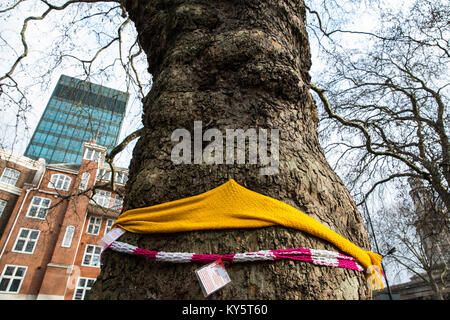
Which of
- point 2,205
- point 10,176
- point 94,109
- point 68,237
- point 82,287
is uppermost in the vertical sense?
point 10,176

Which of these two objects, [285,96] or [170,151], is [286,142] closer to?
[285,96]

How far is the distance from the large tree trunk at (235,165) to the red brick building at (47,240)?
15277mm

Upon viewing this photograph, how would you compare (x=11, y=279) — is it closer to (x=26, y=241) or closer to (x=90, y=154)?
(x=26, y=241)

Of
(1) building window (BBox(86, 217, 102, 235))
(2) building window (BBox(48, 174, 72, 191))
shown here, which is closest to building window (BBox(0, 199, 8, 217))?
(2) building window (BBox(48, 174, 72, 191))

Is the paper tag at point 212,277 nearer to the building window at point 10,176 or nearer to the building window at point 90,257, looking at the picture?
the building window at point 90,257

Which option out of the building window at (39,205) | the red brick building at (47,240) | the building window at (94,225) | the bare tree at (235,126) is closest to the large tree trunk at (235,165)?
the bare tree at (235,126)

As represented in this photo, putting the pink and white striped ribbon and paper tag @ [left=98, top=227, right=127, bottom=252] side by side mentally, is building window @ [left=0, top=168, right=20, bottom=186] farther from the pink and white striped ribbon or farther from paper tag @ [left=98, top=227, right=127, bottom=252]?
the pink and white striped ribbon

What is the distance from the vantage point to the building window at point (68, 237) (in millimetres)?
18188

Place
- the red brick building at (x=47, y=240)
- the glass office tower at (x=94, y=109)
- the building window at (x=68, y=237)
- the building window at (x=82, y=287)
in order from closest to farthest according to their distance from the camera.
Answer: the glass office tower at (x=94, y=109)
the red brick building at (x=47, y=240)
the building window at (x=68, y=237)
the building window at (x=82, y=287)

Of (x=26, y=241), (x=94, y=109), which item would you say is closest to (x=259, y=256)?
(x=94, y=109)

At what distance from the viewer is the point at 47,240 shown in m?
18.0

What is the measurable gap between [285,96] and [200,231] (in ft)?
3.68

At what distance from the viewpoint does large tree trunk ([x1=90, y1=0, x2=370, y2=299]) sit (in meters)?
1.09

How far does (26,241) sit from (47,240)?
149 cm
